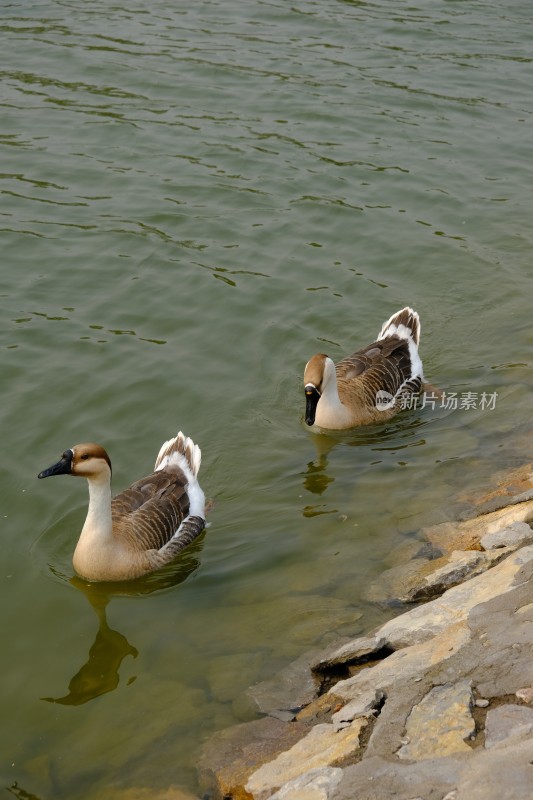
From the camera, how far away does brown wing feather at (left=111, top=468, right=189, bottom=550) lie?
29.9ft

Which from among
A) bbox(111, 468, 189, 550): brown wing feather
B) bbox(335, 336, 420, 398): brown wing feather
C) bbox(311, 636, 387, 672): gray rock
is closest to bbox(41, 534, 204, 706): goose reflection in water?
bbox(111, 468, 189, 550): brown wing feather

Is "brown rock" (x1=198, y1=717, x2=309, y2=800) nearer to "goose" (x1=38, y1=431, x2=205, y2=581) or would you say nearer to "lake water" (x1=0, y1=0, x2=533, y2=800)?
"lake water" (x1=0, y1=0, x2=533, y2=800)

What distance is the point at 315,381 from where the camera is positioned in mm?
11000

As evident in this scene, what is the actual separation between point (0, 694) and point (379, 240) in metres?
9.66

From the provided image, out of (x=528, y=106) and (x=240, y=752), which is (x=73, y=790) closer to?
(x=240, y=752)

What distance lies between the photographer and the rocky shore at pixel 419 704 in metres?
4.77

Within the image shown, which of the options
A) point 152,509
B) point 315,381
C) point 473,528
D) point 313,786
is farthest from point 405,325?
point 313,786

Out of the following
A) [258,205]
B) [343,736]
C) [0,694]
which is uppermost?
[258,205]

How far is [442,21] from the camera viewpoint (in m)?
23.2

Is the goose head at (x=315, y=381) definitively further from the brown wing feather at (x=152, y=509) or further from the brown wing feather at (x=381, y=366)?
the brown wing feather at (x=152, y=509)

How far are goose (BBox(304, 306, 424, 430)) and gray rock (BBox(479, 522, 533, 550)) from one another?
143 inches

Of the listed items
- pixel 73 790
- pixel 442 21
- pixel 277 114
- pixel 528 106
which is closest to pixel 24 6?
pixel 277 114

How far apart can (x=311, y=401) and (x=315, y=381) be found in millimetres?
246

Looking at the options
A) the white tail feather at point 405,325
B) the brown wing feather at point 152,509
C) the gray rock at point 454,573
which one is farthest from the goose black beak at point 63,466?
the white tail feather at point 405,325
